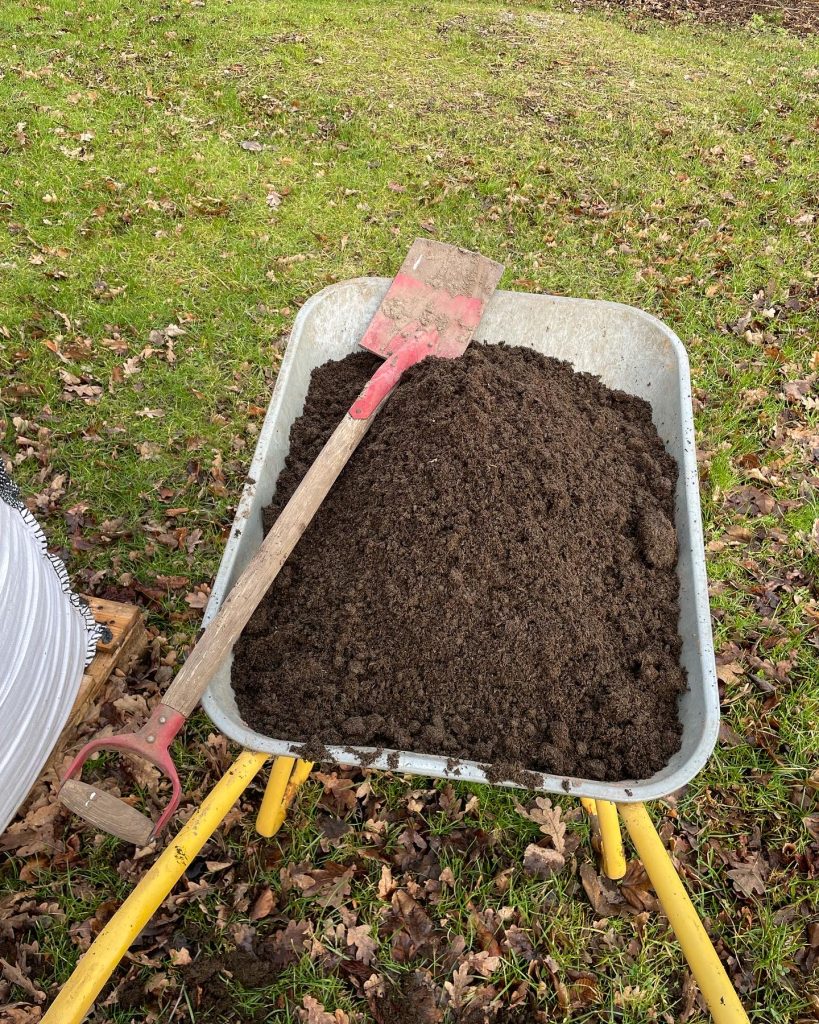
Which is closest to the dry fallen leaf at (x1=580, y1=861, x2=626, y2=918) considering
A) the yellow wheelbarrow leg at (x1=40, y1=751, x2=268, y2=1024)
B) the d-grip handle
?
the yellow wheelbarrow leg at (x1=40, y1=751, x2=268, y2=1024)

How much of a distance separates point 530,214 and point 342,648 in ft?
14.9

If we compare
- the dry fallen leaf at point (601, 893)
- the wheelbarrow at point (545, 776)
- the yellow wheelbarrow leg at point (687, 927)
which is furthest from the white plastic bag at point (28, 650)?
the dry fallen leaf at point (601, 893)

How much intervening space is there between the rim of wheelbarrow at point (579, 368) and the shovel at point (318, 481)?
0.25ft

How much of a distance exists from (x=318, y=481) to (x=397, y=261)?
3.36 meters

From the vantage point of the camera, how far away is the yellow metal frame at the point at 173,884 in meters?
1.23

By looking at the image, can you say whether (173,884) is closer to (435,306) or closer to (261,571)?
(261,571)

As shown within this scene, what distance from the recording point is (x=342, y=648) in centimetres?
179

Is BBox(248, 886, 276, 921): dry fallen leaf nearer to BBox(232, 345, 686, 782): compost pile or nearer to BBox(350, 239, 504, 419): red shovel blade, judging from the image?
BBox(232, 345, 686, 782): compost pile

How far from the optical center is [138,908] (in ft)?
4.36

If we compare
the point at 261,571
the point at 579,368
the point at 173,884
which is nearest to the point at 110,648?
the point at 261,571

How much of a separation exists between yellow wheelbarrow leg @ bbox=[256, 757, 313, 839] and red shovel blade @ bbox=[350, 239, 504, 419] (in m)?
1.45

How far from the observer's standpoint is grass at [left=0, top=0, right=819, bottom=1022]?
2.38 meters

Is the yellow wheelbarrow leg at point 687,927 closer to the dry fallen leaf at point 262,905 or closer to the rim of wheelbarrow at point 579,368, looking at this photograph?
the rim of wheelbarrow at point 579,368

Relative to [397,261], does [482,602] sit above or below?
above
